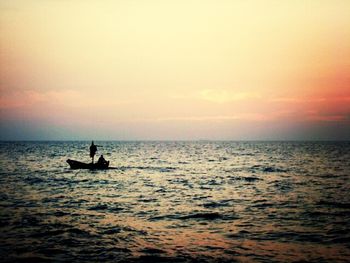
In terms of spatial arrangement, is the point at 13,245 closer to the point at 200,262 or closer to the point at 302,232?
the point at 200,262

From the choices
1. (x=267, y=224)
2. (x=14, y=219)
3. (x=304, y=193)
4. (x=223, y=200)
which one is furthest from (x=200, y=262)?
(x=304, y=193)

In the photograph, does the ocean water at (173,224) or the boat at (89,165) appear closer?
the ocean water at (173,224)

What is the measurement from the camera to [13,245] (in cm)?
1317

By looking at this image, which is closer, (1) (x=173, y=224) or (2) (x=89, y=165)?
(1) (x=173, y=224)

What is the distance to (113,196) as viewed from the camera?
25844mm

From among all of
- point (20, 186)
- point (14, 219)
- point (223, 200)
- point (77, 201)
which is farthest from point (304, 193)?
point (20, 186)

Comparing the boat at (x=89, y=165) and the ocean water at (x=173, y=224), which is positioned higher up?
the boat at (x=89, y=165)

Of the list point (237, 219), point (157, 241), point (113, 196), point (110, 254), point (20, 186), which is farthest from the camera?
point (20, 186)

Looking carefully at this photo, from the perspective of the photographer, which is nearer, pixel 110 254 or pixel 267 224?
pixel 110 254

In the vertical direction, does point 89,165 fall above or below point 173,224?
above

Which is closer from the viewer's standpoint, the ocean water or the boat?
the ocean water

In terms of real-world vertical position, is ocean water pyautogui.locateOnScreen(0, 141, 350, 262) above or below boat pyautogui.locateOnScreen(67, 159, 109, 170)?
below

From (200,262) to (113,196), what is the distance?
15.1 m

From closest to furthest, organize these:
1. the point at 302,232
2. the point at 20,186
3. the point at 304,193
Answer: the point at 302,232 < the point at 304,193 < the point at 20,186
